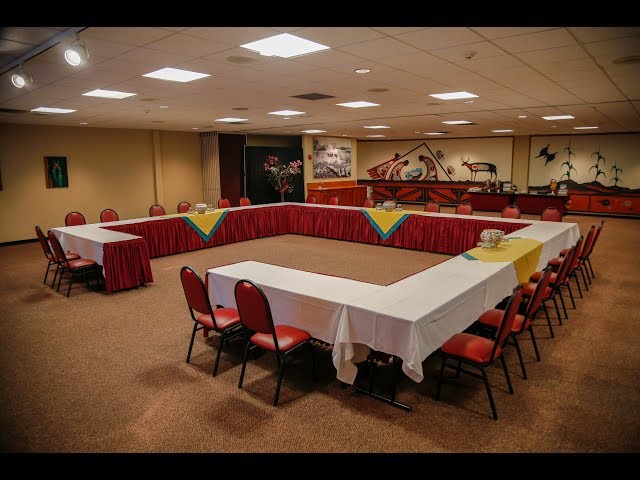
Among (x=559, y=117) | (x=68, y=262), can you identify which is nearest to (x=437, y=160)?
(x=559, y=117)

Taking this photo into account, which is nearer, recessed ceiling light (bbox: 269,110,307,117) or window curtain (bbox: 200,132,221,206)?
recessed ceiling light (bbox: 269,110,307,117)

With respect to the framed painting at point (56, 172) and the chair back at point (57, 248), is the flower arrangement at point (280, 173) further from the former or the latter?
the chair back at point (57, 248)

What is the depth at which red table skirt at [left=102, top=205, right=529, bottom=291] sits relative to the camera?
596cm

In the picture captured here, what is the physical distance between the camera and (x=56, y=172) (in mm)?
10297

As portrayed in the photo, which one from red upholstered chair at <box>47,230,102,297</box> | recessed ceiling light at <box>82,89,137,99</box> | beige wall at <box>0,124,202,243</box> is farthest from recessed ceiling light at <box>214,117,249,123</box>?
red upholstered chair at <box>47,230,102,297</box>

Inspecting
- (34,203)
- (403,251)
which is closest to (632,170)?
(403,251)

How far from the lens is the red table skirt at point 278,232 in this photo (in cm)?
596

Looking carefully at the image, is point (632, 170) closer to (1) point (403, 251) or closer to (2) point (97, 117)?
(1) point (403, 251)

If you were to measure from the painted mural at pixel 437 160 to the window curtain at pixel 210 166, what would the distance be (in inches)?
324

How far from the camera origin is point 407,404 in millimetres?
3080

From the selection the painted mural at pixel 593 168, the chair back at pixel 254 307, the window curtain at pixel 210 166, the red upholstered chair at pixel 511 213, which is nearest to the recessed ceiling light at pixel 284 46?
the chair back at pixel 254 307

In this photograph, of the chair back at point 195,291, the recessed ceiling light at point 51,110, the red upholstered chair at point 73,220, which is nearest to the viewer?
the chair back at point 195,291

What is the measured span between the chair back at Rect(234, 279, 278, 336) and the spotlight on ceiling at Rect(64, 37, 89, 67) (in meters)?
2.03

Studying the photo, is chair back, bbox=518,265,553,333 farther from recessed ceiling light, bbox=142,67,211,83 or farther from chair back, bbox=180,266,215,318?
recessed ceiling light, bbox=142,67,211,83
